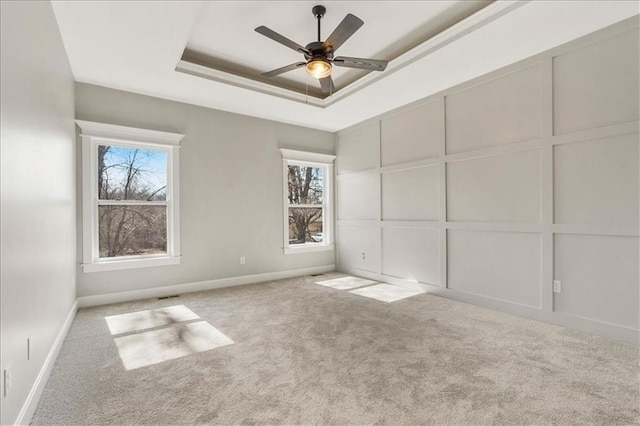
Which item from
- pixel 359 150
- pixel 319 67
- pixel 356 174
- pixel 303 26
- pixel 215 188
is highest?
pixel 303 26

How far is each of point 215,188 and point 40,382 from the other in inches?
117

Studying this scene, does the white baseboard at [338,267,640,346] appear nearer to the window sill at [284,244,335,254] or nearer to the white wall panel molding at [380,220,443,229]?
the white wall panel molding at [380,220,443,229]

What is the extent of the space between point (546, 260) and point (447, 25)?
8.07 feet

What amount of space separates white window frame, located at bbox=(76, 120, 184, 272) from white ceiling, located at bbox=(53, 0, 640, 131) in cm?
55

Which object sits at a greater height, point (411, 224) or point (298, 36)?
point (298, 36)

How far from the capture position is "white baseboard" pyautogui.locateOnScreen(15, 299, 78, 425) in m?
1.59

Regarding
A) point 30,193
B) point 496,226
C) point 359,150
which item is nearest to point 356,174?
point 359,150

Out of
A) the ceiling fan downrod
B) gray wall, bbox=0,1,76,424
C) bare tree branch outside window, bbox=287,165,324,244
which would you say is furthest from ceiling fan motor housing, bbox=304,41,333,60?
bare tree branch outside window, bbox=287,165,324,244

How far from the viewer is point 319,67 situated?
2.75 metres

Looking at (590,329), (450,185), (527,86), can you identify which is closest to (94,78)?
(450,185)

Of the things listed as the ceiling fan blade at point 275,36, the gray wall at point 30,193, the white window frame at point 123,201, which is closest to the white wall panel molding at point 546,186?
the ceiling fan blade at point 275,36

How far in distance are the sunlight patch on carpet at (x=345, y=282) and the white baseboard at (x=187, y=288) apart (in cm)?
60

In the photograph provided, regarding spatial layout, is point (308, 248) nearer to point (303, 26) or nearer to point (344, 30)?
point (303, 26)

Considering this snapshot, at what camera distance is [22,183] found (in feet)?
5.38
